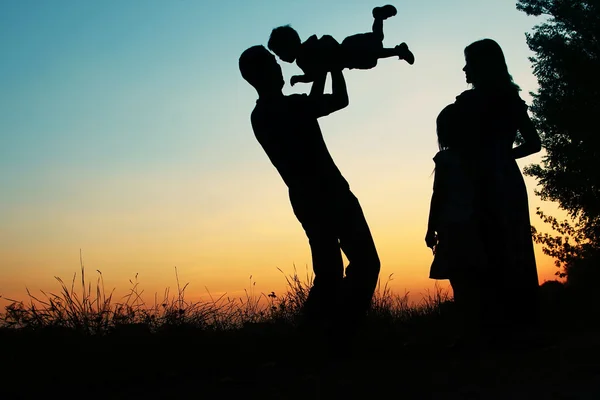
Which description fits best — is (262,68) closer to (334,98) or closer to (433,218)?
(334,98)

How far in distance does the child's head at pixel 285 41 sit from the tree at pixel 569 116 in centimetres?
1310

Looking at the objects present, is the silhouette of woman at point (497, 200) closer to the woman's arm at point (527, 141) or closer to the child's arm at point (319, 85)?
the woman's arm at point (527, 141)

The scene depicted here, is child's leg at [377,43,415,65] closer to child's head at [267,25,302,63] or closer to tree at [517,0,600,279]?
child's head at [267,25,302,63]

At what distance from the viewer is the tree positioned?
16.6m

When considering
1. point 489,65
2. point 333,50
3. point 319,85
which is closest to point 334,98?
point 319,85

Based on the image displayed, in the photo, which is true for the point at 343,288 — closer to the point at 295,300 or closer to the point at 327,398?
the point at 327,398

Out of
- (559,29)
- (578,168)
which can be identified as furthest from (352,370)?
(559,29)

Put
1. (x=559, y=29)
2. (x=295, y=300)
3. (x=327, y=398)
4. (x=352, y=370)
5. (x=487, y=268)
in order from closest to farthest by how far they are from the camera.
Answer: (x=327, y=398)
(x=352, y=370)
(x=487, y=268)
(x=295, y=300)
(x=559, y=29)

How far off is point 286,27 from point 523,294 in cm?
286

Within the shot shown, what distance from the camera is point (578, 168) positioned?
1673 centimetres

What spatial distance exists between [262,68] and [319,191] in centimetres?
109

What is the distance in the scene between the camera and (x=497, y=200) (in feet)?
16.7

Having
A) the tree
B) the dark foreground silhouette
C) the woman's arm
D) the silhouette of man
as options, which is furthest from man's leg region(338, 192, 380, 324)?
the tree

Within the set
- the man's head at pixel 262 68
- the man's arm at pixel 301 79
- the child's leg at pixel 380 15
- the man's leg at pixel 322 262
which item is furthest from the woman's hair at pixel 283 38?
the man's leg at pixel 322 262
